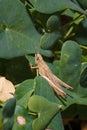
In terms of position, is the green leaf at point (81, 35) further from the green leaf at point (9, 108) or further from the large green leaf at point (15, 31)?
the green leaf at point (9, 108)

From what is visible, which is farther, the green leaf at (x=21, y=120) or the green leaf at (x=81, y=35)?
the green leaf at (x=81, y=35)

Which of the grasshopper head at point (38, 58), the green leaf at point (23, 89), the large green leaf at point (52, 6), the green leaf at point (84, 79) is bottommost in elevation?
the green leaf at point (84, 79)

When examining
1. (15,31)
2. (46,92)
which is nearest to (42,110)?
(46,92)

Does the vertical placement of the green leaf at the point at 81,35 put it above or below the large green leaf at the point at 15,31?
below

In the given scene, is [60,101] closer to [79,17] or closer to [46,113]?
[46,113]

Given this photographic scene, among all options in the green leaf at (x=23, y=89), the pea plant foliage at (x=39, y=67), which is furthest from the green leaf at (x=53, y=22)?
the green leaf at (x=23, y=89)

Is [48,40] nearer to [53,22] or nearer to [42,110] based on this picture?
[53,22]
